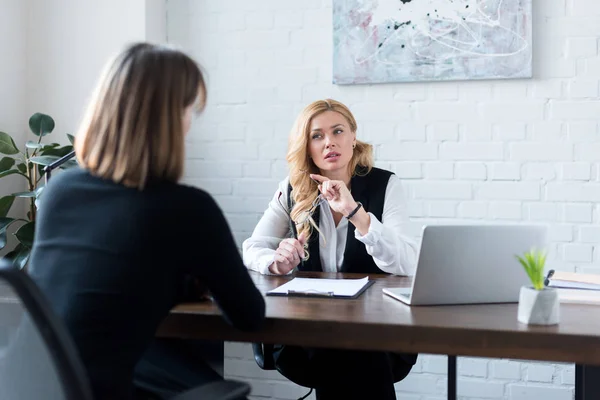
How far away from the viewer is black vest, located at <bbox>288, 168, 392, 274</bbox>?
228cm

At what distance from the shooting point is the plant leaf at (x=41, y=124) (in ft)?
9.00

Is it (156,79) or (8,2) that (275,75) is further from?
(156,79)

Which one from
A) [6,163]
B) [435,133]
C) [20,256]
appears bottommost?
[20,256]

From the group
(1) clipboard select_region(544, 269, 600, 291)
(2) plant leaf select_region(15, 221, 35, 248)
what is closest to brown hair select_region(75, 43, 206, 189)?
(1) clipboard select_region(544, 269, 600, 291)

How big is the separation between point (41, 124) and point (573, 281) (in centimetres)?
203

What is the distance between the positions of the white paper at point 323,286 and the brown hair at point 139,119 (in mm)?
525

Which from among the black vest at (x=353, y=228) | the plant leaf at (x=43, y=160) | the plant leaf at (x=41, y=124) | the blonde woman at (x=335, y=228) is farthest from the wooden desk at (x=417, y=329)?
the plant leaf at (x=41, y=124)

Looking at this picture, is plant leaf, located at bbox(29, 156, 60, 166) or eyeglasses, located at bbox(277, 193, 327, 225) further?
plant leaf, located at bbox(29, 156, 60, 166)

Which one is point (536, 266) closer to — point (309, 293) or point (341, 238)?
Answer: point (309, 293)

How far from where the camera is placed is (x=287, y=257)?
1.97 meters

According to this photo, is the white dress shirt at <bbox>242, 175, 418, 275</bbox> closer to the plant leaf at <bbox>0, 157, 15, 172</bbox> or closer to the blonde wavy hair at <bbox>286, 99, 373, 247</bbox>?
the blonde wavy hair at <bbox>286, 99, 373, 247</bbox>

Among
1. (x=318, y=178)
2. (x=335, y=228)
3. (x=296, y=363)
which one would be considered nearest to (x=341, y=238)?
(x=335, y=228)

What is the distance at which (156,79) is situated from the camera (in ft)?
4.19

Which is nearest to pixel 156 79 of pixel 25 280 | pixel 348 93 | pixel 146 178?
pixel 146 178
